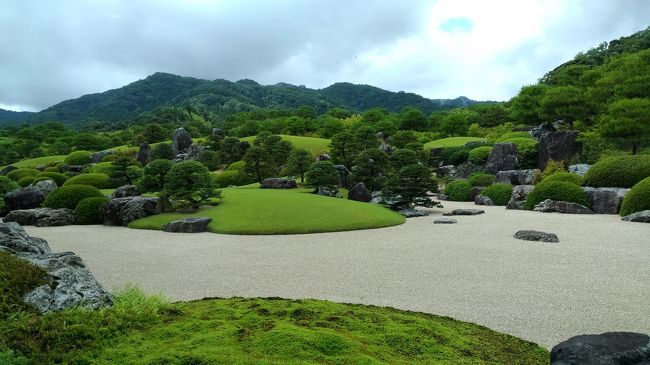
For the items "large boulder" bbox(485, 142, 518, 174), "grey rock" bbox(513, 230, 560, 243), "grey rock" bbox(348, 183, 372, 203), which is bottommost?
"grey rock" bbox(513, 230, 560, 243)

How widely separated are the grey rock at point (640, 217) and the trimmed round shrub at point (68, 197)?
2141cm

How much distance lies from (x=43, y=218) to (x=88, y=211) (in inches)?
66.2

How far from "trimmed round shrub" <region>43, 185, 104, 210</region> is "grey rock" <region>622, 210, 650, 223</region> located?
70.3 feet

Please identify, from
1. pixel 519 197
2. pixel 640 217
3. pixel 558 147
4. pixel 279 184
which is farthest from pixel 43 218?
pixel 558 147

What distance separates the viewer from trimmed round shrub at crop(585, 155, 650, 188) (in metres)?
18.6

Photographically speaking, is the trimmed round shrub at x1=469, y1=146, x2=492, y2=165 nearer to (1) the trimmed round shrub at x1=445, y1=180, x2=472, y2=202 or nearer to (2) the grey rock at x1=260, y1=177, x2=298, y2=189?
(1) the trimmed round shrub at x1=445, y1=180, x2=472, y2=202

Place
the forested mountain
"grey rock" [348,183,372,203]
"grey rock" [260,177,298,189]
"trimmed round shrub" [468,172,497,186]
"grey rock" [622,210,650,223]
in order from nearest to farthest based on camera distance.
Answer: "grey rock" [622,210,650,223], "grey rock" [348,183,372,203], "grey rock" [260,177,298,189], "trimmed round shrub" [468,172,497,186], the forested mountain

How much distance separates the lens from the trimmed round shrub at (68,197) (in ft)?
61.2

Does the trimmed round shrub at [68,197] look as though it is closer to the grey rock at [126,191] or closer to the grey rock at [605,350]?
the grey rock at [126,191]

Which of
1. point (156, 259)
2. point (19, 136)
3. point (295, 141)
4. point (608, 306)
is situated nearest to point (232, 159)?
point (295, 141)

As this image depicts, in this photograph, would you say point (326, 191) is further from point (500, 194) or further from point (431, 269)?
point (431, 269)

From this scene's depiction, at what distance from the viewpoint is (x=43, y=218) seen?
17.1 m

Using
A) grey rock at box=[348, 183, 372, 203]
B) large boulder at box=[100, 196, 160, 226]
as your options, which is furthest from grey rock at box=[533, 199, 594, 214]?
large boulder at box=[100, 196, 160, 226]

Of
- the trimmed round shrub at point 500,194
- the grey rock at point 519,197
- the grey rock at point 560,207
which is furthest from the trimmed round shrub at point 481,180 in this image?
the grey rock at point 560,207
